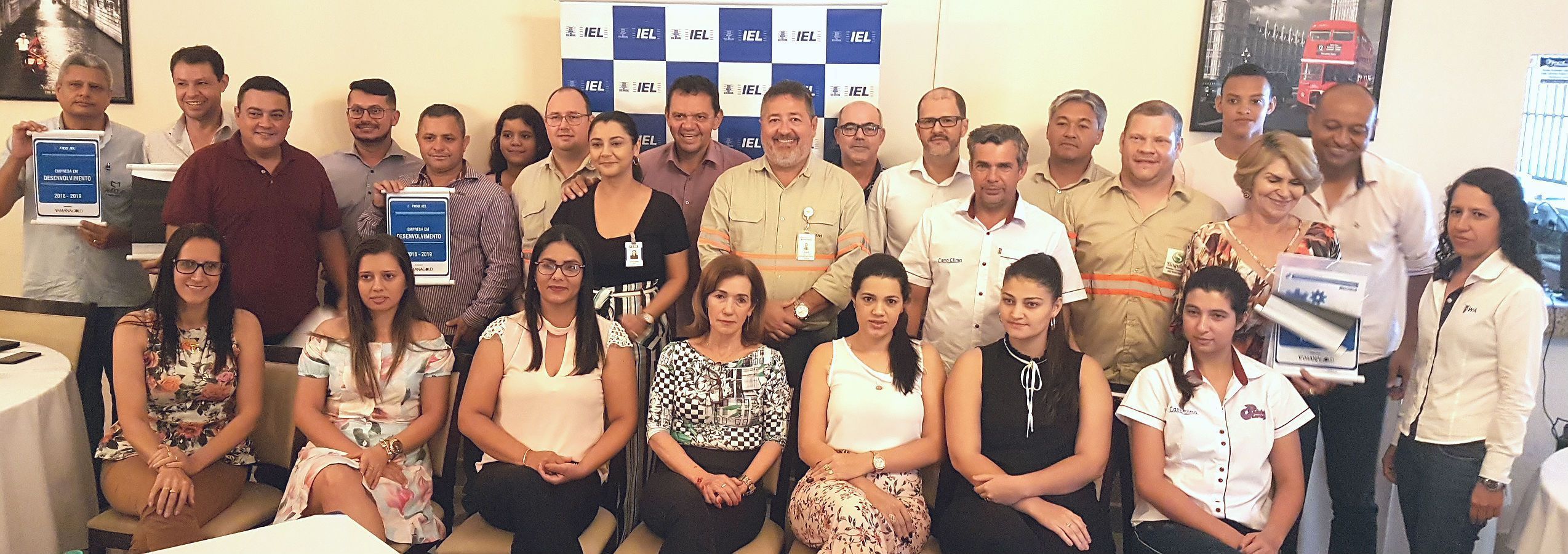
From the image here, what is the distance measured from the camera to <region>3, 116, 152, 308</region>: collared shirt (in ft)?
11.4

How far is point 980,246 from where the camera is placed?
9.58 ft

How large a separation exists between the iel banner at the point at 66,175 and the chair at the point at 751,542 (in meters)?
2.46

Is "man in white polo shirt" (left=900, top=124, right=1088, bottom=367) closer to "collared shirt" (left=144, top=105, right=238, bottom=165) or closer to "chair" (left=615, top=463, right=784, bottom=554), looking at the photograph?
"chair" (left=615, top=463, right=784, bottom=554)

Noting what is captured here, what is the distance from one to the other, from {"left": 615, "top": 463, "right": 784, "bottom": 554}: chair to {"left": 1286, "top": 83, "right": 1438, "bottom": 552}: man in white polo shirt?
1720 mm

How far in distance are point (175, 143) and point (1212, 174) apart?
13.5ft

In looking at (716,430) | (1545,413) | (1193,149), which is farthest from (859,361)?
(1545,413)

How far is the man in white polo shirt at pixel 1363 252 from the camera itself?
9.62 ft

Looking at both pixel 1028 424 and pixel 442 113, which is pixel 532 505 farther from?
pixel 442 113

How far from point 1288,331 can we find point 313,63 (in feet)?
13.9

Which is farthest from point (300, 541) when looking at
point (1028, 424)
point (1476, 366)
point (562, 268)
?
point (1476, 366)

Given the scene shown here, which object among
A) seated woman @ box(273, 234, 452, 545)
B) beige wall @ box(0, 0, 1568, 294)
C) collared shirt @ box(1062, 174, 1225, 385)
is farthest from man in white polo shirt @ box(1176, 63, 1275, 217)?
seated woman @ box(273, 234, 452, 545)

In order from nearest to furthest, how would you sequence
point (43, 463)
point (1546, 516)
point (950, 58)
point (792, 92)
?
point (1546, 516), point (43, 463), point (792, 92), point (950, 58)

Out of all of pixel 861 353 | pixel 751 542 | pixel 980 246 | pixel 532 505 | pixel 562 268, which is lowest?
pixel 751 542

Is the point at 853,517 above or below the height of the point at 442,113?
below
